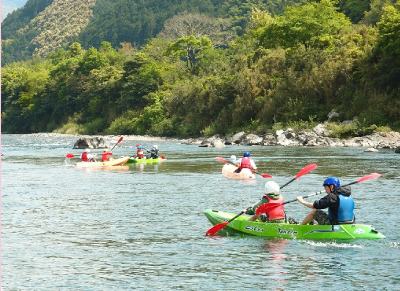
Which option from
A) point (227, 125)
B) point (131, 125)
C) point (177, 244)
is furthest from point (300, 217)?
point (131, 125)

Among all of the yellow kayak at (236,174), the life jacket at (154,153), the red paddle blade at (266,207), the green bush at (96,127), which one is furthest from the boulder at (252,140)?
the green bush at (96,127)

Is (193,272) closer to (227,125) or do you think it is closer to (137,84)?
(227,125)

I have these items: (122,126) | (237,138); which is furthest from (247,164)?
(122,126)

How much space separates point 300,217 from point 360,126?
3082 centimetres

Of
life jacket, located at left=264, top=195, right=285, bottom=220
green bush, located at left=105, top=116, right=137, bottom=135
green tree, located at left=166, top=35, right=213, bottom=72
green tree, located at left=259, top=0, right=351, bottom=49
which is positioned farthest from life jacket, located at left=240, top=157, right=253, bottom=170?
green tree, located at left=166, top=35, right=213, bottom=72

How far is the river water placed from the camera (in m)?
10.4

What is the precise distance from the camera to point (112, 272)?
10.9 m

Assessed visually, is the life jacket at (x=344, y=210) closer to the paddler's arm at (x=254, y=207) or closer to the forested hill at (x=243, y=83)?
the paddler's arm at (x=254, y=207)

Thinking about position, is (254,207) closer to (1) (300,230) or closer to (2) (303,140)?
(1) (300,230)

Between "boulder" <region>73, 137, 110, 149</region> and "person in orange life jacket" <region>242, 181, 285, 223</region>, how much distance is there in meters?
38.3

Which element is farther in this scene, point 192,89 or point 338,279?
point 192,89

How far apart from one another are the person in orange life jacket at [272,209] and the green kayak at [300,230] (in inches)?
9.6

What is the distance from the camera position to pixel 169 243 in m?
13.2

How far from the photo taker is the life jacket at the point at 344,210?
1262cm
